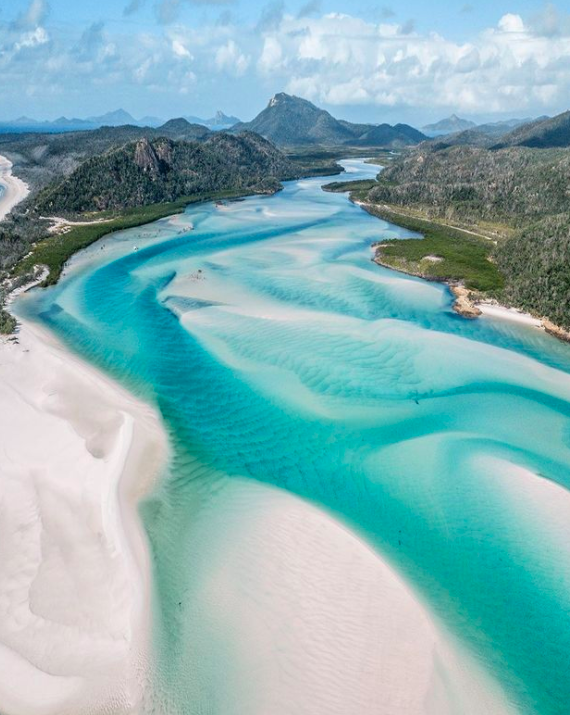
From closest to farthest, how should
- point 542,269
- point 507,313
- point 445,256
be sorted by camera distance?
point 507,313
point 542,269
point 445,256

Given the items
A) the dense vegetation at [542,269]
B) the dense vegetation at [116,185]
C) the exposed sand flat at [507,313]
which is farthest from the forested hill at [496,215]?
the dense vegetation at [116,185]

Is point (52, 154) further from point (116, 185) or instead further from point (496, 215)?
point (496, 215)

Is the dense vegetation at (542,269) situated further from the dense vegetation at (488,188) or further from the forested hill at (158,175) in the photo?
the forested hill at (158,175)

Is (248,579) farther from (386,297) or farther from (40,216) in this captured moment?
(40,216)

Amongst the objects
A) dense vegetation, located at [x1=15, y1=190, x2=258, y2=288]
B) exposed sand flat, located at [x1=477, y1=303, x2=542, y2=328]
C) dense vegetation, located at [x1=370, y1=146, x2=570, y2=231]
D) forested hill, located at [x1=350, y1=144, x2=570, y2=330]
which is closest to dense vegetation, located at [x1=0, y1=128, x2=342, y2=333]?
dense vegetation, located at [x1=15, y1=190, x2=258, y2=288]

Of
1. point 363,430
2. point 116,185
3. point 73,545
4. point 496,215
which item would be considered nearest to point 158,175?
point 116,185

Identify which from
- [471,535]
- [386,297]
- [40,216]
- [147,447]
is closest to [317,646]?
[471,535]
